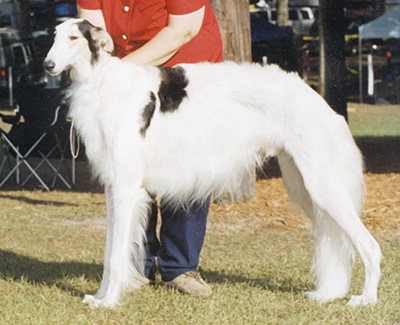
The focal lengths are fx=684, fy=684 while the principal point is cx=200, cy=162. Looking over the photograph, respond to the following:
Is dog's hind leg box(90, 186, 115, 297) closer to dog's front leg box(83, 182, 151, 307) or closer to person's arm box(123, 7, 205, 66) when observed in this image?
dog's front leg box(83, 182, 151, 307)

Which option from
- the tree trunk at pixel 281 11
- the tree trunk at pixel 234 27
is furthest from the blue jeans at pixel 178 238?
the tree trunk at pixel 281 11

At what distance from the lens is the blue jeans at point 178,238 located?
4.53 m

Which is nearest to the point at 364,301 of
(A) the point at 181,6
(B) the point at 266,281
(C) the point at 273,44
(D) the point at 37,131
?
(B) the point at 266,281

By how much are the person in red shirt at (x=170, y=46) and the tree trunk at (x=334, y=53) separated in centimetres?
721

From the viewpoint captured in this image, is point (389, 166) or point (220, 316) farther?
point (389, 166)

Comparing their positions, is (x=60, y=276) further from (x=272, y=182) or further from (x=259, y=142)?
(x=272, y=182)

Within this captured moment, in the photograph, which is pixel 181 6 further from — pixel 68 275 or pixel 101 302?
pixel 68 275

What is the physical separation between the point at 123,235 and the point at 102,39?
1.13 m

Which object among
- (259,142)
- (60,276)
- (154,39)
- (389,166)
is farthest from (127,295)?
(389,166)

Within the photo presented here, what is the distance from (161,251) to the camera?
4.67 meters

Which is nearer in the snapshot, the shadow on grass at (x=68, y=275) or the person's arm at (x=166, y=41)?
the person's arm at (x=166, y=41)

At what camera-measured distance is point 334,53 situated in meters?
11.8

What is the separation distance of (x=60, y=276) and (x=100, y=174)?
1286 millimetres

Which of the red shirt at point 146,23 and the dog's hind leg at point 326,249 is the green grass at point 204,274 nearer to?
the dog's hind leg at point 326,249
